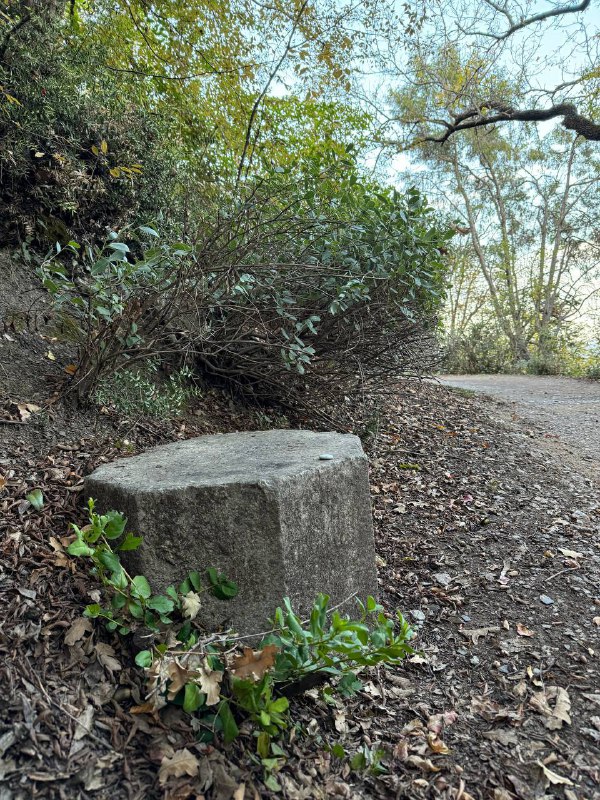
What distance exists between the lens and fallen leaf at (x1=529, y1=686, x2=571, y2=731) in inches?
66.8

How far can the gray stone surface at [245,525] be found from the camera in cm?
173

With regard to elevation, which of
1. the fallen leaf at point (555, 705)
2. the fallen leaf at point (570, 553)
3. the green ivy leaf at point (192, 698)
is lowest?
the fallen leaf at point (555, 705)

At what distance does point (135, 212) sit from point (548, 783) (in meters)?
3.89

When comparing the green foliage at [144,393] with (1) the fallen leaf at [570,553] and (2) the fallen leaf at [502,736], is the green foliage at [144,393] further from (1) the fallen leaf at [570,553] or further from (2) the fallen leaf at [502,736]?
(1) the fallen leaf at [570,553]

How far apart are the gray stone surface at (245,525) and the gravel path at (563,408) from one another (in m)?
2.94

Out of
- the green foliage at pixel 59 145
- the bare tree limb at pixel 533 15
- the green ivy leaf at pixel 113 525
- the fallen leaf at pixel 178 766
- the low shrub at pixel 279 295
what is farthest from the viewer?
the bare tree limb at pixel 533 15

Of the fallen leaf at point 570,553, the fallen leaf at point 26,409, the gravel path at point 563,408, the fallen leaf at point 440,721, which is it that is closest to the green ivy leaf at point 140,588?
the fallen leaf at point 440,721

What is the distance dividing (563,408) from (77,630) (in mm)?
6194

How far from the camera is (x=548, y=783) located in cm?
149

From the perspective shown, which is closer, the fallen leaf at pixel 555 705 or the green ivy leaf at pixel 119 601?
the green ivy leaf at pixel 119 601

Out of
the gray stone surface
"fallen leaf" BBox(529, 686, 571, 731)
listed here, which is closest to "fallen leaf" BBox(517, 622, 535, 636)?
"fallen leaf" BBox(529, 686, 571, 731)

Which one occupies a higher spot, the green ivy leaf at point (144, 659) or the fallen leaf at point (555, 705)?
the green ivy leaf at point (144, 659)

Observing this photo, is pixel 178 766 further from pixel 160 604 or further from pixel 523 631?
pixel 523 631

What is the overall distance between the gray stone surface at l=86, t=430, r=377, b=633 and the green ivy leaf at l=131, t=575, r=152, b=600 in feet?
0.31
